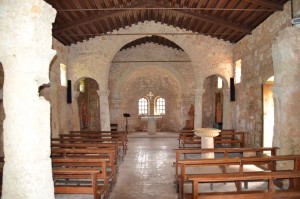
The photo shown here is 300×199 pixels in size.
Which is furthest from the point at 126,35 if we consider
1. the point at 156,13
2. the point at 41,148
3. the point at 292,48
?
the point at 41,148

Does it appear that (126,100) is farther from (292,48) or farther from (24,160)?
(24,160)

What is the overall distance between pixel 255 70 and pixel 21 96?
9880 millimetres

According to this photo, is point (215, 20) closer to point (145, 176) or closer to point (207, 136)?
point (207, 136)

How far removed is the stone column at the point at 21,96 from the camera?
3.15 meters

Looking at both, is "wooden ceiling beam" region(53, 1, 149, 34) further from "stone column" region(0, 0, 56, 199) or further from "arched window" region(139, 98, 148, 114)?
"arched window" region(139, 98, 148, 114)

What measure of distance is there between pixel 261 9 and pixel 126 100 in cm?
1328

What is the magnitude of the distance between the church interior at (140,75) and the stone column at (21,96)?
0.04 ft

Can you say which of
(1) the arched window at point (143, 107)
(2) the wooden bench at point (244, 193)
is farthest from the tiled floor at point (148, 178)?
(1) the arched window at point (143, 107)

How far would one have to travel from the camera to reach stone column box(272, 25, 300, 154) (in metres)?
6.07

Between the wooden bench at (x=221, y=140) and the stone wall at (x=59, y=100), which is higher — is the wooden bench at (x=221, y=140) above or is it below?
below

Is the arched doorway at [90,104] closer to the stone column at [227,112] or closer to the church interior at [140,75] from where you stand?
the church interior at [140,75]

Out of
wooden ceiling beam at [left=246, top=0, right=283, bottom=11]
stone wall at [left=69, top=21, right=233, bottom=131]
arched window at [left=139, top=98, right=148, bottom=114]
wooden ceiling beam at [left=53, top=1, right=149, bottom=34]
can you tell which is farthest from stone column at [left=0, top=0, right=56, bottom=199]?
arched window at [left=139, top=98, right=148, bottom=114]

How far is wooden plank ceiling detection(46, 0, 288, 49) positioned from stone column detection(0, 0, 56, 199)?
619 centimetres

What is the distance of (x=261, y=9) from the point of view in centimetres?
902
